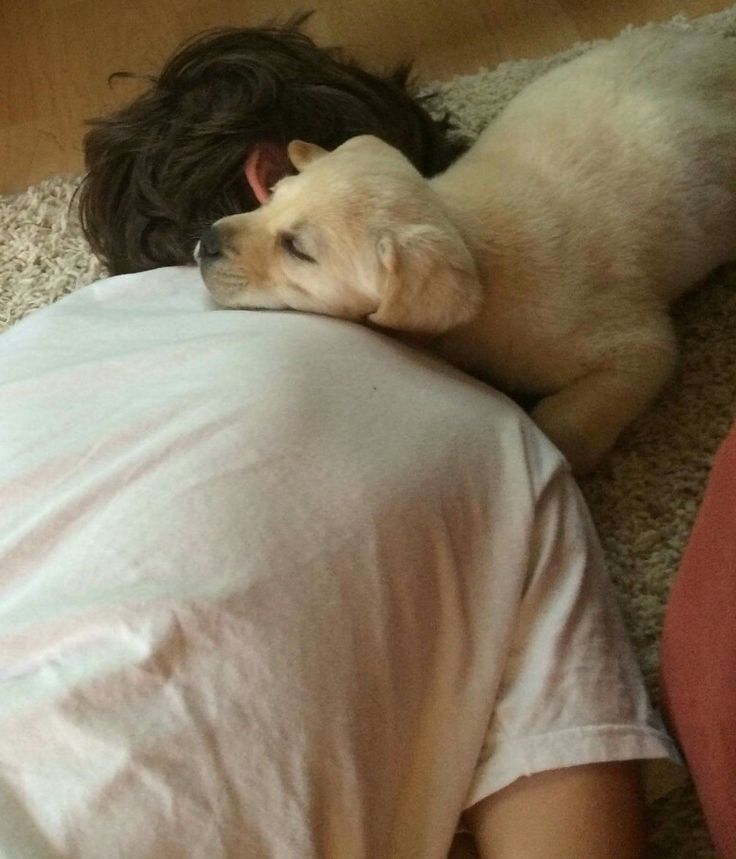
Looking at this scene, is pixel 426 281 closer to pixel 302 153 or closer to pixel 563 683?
pixel 302 153

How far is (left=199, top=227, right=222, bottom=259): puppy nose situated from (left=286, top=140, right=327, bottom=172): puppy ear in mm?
120

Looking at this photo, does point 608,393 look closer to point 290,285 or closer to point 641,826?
point 290,285

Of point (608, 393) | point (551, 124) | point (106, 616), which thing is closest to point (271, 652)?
point (106, 616)

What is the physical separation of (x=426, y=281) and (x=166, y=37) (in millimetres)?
1326

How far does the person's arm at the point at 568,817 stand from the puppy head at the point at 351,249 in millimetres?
473

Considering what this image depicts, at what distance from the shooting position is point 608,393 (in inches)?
44.4

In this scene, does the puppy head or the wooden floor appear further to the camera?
the wooden floor

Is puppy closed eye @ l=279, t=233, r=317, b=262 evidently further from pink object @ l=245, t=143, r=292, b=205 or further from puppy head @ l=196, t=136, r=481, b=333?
pink object @ l=245, t=143, r=292, b=205

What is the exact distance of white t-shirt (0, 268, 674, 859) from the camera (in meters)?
0.71

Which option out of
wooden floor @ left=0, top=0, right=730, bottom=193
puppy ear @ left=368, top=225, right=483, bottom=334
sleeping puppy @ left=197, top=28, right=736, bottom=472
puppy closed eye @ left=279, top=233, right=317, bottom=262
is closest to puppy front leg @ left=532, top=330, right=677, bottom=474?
sleeping puppy @ left=197, top=28, right=736, bottom=472

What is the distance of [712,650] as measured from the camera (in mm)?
656

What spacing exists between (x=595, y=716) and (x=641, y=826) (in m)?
0.11

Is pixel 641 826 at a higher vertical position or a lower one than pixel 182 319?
lower

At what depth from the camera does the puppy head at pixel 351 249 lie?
0.98 metres
